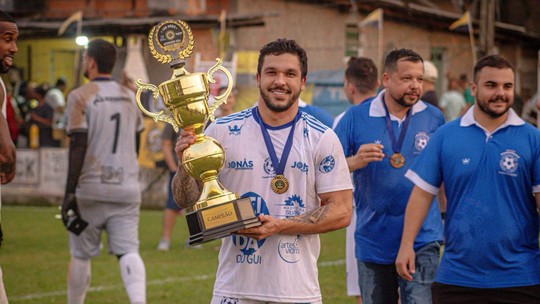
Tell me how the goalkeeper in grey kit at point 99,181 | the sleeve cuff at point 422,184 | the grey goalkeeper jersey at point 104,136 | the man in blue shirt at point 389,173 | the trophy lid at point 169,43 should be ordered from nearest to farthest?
the trophy lid at point 169,43 → the sleeve cuff at point 422,184 → the man in blue shirt at point 389,173 → the goalkeeper in grey kit at point 99,181 → the grey goalkeeper jersey at point 104,136

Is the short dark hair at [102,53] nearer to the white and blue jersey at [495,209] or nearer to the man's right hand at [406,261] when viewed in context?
the man's right hand at [406,261]

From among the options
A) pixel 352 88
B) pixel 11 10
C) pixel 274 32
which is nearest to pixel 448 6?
pixel 274 32

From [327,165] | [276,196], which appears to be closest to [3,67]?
[276,196]

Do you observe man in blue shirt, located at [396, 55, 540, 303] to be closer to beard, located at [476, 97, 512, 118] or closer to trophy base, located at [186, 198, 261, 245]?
beard, located at [476, 97, 512, 118]

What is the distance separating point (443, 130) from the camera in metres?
6.38

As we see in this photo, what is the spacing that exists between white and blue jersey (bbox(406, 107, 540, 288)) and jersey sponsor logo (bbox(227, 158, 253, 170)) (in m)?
1.34

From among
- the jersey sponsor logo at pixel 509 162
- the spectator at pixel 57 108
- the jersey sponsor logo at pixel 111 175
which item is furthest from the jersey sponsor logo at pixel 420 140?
the spectator at pixel 57 108

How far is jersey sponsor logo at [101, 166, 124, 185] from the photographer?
30.3ft

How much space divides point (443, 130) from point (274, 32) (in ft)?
65.7

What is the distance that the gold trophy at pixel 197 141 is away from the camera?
17.0 feet

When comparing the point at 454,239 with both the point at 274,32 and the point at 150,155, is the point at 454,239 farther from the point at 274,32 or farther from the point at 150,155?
the point at 274,32

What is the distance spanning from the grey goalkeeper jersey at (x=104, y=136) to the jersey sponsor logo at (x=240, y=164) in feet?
12.5

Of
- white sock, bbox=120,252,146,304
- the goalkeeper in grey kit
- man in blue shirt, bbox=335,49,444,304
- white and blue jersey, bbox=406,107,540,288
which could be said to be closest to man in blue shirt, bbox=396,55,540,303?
white and blue jersey, bbox=406,107,540,288

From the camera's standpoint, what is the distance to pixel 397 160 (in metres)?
7.26
